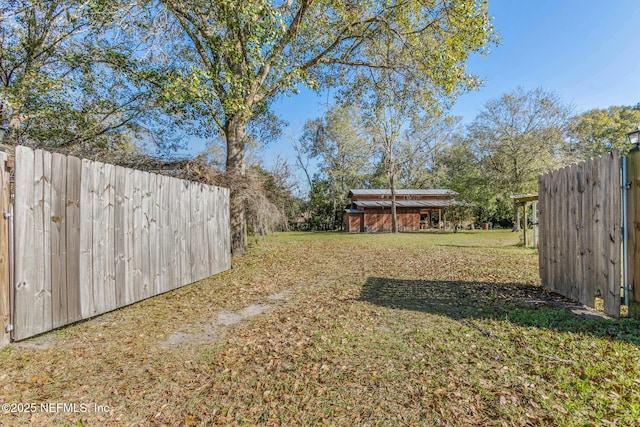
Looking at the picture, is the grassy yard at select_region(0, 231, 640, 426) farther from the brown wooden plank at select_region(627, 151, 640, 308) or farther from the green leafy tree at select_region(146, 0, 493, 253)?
the green leafy tree at select_region(146, 0, 493, 253)

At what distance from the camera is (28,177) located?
304 centimetres

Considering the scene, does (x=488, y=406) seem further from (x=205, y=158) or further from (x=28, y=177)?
(x=205, y=158)

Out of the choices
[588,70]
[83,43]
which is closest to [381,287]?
[83,43]

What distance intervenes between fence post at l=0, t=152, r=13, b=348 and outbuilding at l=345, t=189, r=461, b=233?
2692 cm

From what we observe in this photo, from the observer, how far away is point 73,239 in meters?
3.52

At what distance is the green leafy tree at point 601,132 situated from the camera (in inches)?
1075

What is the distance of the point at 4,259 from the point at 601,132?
40.2m

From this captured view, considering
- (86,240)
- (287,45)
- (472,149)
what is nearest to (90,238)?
(86,240)

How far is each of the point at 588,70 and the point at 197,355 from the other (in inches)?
648

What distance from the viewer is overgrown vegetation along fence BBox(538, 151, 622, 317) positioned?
11.8 feet

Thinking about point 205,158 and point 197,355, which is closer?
point 197,355

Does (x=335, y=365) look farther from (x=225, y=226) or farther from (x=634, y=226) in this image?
(x=225, y=226)

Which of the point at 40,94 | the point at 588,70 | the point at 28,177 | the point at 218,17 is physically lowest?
the point at 28,177

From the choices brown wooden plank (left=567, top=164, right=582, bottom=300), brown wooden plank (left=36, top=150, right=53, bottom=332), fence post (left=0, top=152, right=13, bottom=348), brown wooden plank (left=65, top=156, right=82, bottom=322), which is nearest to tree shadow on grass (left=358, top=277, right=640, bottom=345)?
brown wooden plank (left=567, top=164, right=582, bottom=300)
